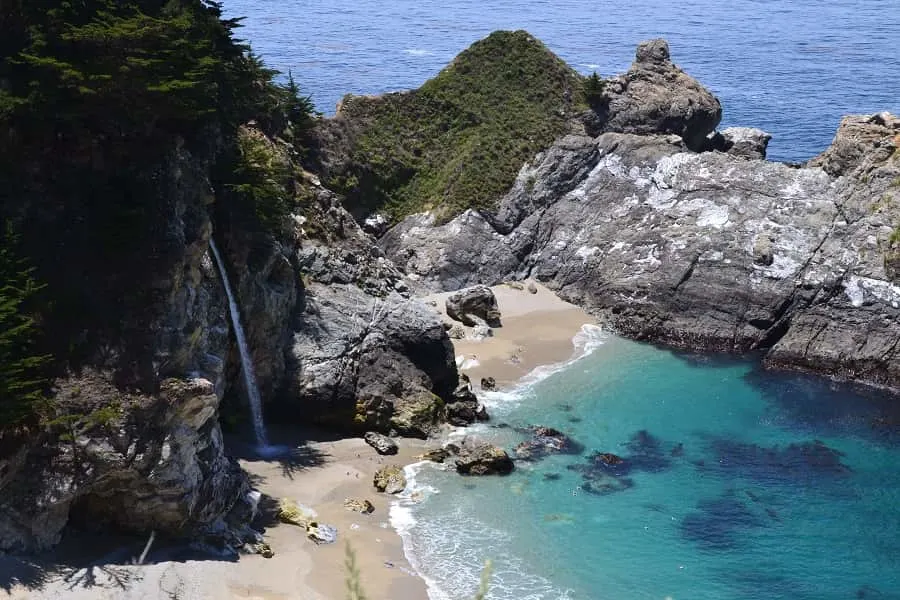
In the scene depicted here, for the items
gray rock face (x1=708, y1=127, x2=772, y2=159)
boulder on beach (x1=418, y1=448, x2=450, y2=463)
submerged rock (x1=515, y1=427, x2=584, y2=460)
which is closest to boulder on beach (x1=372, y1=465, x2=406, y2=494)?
boulder on beach (x1=418, y1=448, x2=450, y2=463)

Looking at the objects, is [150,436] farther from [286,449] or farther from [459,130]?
[459,130]

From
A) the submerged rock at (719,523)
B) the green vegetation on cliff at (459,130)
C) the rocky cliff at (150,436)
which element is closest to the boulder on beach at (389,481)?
the rocky cliff at (150,436)

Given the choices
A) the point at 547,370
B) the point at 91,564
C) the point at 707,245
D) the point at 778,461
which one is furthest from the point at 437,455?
the point at 707,245

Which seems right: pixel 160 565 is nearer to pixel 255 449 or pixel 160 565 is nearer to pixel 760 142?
pixel 255 449

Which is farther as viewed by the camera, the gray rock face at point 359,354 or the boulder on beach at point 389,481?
the gray rock face at point 359,354

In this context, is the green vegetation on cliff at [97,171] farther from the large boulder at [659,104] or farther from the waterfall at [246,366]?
the large boulder at [659,104]

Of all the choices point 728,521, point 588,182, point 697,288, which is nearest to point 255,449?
point 728,521
